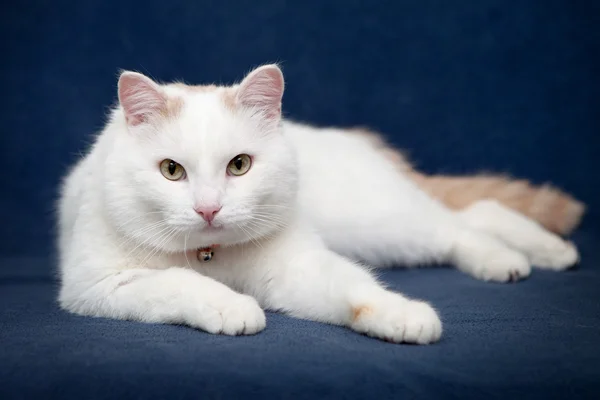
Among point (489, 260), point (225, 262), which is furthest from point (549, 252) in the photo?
point (225, 262)

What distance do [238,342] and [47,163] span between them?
7.93ft

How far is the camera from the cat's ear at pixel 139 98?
84.6 inches

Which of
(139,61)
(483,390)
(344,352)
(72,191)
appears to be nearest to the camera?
(483,390)

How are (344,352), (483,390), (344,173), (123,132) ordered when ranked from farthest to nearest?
(344,173)
(123,132)
(344,352)
(483,390)

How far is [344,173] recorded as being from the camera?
3039mm

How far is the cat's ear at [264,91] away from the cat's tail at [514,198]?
1.22 metres

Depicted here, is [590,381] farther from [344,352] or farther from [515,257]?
[515,257]

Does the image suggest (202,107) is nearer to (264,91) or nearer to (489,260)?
(264,91)

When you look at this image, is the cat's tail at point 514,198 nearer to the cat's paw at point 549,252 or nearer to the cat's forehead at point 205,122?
the cat's paw at point 549,252

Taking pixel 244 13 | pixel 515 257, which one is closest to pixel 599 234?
pixel 515 257

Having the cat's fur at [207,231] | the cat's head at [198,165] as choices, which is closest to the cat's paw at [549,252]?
the cat's fur at [207,231]

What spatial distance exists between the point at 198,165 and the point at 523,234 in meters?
1.65

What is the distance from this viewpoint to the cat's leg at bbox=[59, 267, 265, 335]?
6.54 ft

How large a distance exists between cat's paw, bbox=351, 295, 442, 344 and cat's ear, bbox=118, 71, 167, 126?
34.2 inches
